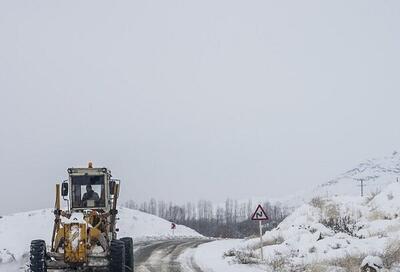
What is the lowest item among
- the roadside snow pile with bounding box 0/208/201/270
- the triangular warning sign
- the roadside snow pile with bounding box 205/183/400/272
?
the roadside snow pile with bounding box 0/208/201/270

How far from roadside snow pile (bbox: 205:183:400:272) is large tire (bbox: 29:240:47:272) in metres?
7.28

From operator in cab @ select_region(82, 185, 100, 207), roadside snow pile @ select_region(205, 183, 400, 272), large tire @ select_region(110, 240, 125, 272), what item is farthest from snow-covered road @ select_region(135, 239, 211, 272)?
large tire @ select_region(110, 240, 125, 272)

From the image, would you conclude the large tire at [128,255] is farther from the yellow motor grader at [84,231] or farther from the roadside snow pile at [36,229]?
the roadside snow pile at [36,229]

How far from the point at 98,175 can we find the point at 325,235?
450 inches

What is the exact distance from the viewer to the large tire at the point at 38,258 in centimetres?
1380

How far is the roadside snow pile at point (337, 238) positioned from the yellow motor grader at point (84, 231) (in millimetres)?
5566

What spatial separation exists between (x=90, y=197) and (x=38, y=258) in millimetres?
2737

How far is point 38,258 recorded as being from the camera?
45.6 ft

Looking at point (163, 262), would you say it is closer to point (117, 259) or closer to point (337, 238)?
point (337, 238)

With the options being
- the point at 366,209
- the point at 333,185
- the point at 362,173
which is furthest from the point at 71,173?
the point at 362,173

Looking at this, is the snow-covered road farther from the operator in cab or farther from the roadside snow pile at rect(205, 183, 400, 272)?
the operator in cab

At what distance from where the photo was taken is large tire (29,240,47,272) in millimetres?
13805

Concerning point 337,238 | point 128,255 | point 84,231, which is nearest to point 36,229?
point 128,255

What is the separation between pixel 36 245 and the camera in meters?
14.0
